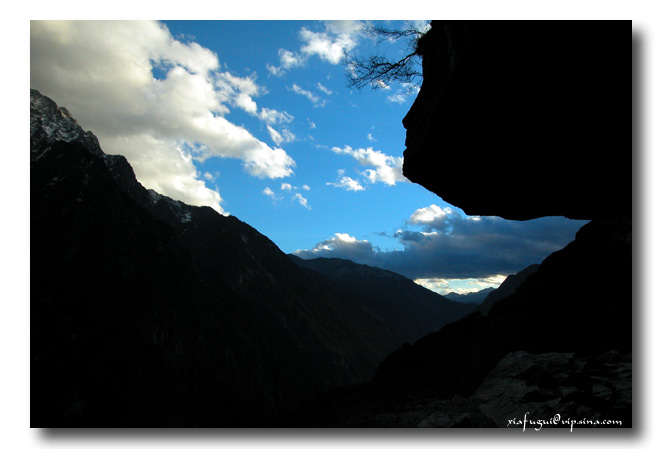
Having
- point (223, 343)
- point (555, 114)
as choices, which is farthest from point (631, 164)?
point (223, 343)

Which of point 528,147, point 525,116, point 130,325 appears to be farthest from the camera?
point 130,325

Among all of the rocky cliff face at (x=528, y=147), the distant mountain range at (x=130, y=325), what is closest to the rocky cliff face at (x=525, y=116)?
the rocky cliff face at (x=528, y=147)

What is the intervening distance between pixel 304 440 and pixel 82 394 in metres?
94.4

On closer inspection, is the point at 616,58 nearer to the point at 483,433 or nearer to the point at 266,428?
the point at 483,433

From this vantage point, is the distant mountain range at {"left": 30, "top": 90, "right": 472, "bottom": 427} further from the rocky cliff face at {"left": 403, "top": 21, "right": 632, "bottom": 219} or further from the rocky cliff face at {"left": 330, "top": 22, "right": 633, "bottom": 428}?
the rocky cliff face at {"left": 403, "top": 21, "right": 632, "bottom": 219}

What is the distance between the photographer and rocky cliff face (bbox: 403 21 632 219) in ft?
14.7

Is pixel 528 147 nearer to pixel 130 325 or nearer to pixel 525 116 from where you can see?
pixel 525 116

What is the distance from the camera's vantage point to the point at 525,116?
5.41 m

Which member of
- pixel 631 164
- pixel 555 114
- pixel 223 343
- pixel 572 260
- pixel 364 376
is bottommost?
pixel 364 376

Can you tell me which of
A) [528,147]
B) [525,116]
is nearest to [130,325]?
[528,147]

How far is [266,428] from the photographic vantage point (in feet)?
22.4

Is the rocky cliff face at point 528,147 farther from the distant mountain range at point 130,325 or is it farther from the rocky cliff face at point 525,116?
the distant mountain range at point 130,325

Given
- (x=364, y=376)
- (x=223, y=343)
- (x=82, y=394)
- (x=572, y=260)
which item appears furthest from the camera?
(x=364, y=376)

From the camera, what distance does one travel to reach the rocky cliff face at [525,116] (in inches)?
177
